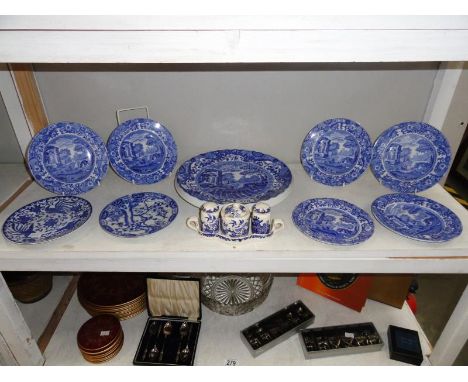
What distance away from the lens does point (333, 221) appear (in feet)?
3.08

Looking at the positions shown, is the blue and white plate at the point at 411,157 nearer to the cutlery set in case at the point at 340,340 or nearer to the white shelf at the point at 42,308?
the cutlery set in case at the point at 340,340

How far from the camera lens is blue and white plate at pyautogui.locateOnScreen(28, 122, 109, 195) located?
1007 millimetres

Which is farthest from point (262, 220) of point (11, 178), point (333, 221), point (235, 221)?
point (11, 178)

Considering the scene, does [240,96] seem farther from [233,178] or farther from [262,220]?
[262,220]

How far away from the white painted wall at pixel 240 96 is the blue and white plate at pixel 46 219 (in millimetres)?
295

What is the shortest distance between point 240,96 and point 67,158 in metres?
0.58

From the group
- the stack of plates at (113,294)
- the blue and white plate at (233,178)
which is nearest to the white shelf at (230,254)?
the blue and white plate at (233,178)

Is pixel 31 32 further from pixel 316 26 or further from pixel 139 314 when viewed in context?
pixel 139 314

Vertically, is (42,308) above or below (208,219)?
below

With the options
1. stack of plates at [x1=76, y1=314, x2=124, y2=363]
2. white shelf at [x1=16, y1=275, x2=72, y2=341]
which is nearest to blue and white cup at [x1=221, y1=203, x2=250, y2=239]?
stack of plates at [x1=76, y1=314, x2=124, y2=363]

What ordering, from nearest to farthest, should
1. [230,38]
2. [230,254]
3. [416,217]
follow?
[230,38], [230,254], [416,217]

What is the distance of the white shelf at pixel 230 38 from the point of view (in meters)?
0.61

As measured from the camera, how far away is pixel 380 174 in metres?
1.06

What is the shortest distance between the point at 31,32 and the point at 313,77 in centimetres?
77
